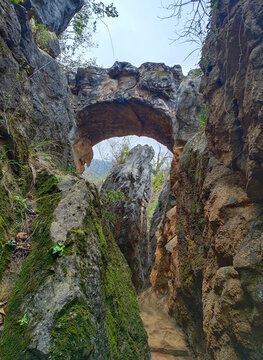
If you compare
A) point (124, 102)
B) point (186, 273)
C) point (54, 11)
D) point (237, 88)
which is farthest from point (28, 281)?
point (124, 102)

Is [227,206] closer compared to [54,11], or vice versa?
[227,206]

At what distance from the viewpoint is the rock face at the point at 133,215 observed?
25.9 feet

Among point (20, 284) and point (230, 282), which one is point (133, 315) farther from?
point (20, 284)

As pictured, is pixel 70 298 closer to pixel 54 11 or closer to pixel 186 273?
pixel 186 273

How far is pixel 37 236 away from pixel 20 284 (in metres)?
0.54

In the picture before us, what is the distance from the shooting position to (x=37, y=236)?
2.41 metres

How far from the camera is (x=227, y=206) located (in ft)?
9.35

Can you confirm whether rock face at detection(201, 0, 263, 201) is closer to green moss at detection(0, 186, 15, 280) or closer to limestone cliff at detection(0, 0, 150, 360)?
limestone cliff at detection(0, 0, 150, 360)

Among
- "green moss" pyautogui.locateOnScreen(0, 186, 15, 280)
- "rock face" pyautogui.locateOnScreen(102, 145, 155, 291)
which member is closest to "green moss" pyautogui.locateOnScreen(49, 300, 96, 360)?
"green moss" pyautogui.locateOnScreen(0, 186, 15, 280)

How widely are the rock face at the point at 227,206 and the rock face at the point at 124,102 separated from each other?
18.5ft

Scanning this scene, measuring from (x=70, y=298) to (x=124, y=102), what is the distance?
9.04m

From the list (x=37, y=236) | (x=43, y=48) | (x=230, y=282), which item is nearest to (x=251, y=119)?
(x=230, y=282)

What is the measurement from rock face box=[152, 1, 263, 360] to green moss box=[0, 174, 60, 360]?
1.78 meters

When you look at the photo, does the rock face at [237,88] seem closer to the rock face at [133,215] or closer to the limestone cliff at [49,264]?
the limestone cliff at [49,264]
